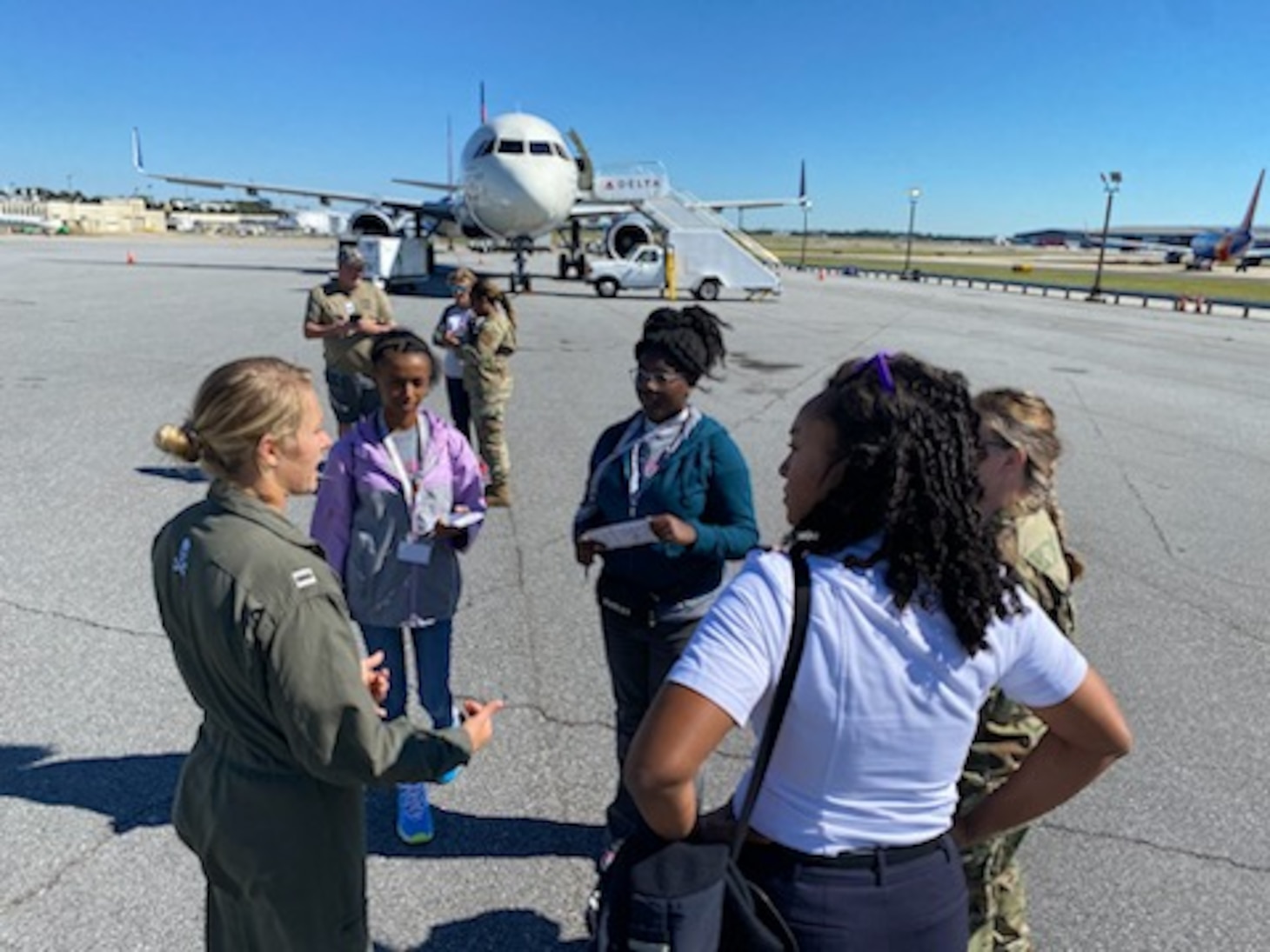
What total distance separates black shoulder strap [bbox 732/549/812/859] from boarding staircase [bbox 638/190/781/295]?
26.3m

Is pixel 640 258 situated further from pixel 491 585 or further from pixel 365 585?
pixel 365 585

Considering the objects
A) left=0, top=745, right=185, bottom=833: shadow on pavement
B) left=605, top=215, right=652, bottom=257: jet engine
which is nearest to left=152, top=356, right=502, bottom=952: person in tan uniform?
left=0, top=745, right=185, bottom=833: shadow on pavement

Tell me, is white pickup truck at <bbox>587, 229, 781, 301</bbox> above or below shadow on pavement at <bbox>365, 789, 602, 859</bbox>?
above

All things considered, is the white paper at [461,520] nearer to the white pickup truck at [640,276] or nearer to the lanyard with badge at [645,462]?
the lanyard with badge at [645,462]

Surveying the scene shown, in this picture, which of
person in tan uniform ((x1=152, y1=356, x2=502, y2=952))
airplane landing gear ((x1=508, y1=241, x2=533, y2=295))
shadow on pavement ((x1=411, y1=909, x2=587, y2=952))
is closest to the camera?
person in tan uniform ((x1=152, y1=356, x2=502, y2=952))

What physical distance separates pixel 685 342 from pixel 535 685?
2072 mm

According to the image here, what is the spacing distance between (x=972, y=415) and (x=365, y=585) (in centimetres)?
233

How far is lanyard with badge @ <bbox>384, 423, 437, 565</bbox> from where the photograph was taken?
314 cm

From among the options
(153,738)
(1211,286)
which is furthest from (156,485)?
(1211,286)

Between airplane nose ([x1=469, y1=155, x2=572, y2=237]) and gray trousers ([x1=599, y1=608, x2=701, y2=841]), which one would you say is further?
airplane nose ([x1=469, y1=155, x2=572, y2=237])

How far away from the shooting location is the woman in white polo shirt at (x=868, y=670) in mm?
1347

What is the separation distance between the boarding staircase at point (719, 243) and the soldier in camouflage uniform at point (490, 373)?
20.7 meters

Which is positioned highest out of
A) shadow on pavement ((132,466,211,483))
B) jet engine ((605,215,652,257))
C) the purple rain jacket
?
jet engine ((605,215,652,257))

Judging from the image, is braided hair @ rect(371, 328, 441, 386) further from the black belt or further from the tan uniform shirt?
the tan uniform shirt
